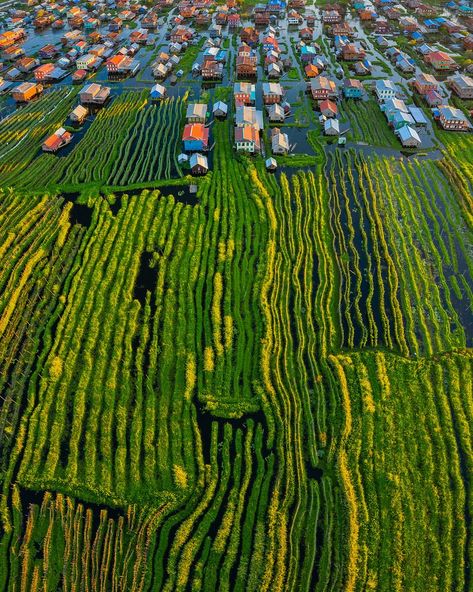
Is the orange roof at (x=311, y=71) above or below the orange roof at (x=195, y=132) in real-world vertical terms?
above

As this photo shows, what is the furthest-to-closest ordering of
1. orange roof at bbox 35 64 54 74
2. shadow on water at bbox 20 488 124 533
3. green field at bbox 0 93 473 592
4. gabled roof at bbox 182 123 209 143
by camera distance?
orange roof at bbox 35 64 54 74 → gabled roof at bbox 182 123 209 143 → shadow on water at bbox 20 488 124 533 → green field at bbox 0 93 473 592

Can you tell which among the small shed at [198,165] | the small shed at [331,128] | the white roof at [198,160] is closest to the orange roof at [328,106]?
the small shed at [331,128]

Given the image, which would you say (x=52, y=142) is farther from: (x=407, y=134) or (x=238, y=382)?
(x=407, y=134)

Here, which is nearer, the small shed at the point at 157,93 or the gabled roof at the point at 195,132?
the gabled roof at the point at 195,132

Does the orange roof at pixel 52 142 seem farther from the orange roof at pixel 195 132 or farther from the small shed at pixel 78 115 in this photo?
the orange roof at pixel 195 132

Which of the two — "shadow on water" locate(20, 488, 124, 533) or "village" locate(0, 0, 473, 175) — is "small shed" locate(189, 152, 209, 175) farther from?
"shadow on water" locate(20, 488, 124, 533)

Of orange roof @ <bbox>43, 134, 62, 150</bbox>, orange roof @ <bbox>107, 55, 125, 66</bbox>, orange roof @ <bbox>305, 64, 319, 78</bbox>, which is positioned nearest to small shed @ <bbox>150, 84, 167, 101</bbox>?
orange roof @ <bbox>107, 55, 125, 66</bbox>
